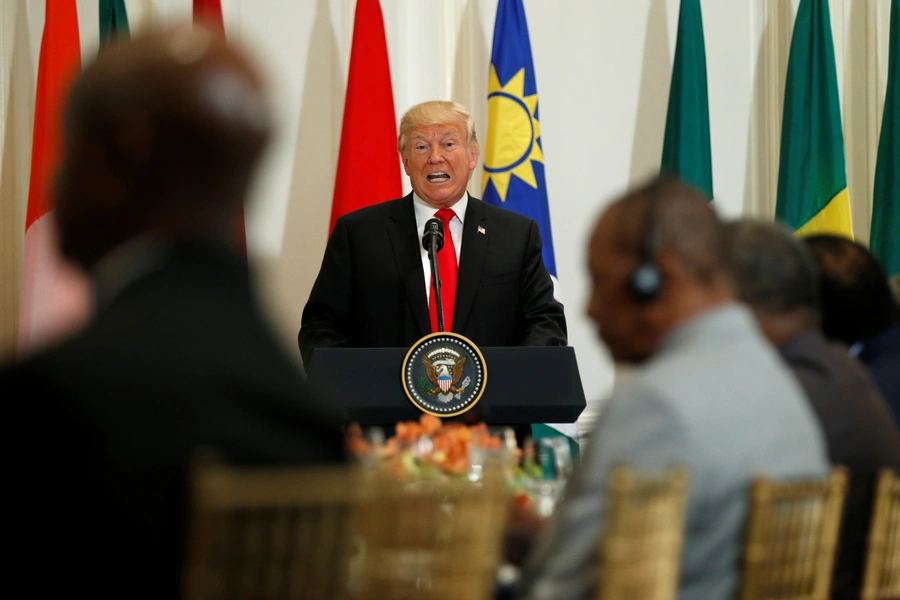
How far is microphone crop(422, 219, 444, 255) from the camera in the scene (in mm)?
3783

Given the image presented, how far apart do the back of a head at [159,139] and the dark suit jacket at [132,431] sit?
0.11m

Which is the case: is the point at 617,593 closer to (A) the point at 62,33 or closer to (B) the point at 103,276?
(B) the point at 103,276

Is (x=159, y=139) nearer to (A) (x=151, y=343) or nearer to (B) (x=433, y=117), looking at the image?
(A) (x=151, y=343)

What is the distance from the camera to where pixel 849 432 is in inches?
82.6

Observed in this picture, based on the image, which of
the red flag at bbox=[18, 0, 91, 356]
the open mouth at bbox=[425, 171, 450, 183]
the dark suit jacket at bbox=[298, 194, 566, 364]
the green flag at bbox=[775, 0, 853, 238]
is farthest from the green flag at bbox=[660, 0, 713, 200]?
the red flag at bbox=[18, 0, 91, 356]

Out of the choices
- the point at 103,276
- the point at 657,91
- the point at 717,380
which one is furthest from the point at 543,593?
the point at 657,91

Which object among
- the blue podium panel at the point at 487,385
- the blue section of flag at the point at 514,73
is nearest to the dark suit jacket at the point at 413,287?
the blue podium panel at the point at 487,385

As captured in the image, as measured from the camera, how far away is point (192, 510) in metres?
1.17

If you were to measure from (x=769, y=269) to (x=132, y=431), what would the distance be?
134 cm

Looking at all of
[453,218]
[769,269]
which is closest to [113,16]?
[453,218]

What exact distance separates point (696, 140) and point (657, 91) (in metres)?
0.48

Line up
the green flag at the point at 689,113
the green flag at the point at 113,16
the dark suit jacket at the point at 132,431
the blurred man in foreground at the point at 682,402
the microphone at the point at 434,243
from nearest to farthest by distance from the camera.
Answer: the dark suit jacket at the point at 132,431
the blurred man in foreground at the point at 682,402
the microphone at the point at 434,243
the green flag at the point at 113,16
the green flag at the point at 689,113

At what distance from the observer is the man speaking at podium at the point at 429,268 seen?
4527 mm

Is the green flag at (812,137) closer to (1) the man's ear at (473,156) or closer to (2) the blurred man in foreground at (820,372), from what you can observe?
(1) the man's ear at (473,156)
